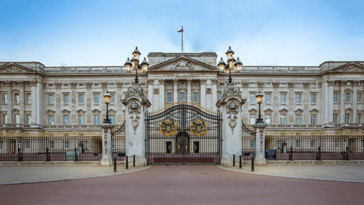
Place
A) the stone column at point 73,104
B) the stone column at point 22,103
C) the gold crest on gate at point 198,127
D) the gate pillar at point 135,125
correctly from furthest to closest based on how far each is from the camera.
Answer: the stone column at point 73,104 < the stone column at point 22,103 < the gold crest on gate at point 198,127 < the gate pillar at point 135,125

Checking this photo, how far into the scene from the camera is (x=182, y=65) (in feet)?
162

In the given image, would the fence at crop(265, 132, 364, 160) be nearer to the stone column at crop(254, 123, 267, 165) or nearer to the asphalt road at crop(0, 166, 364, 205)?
the stone column at crop(254, 123, 267, 165)

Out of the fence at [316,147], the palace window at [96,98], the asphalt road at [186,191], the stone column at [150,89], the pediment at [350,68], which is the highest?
the pediment at [350,68]

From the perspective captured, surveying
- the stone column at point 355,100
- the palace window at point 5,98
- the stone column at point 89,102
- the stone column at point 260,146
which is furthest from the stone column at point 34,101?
the stone column at point 355,100

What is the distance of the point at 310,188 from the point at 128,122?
12.6 meters

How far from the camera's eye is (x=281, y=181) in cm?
1249

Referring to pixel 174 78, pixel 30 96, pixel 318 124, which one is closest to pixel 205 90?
pixel 174 78

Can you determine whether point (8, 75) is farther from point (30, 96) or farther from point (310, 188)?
point (310, 188)

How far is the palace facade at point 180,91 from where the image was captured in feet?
162

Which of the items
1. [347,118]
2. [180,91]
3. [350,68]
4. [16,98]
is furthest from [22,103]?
[350,68]

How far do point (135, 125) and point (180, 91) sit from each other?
31.6 meters

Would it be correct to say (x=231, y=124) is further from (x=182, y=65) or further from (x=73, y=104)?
(x=73, y=104)

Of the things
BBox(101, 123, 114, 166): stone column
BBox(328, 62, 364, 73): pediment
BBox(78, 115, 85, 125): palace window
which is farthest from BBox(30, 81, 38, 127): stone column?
BBox(328, 62, 364, 73): pediment

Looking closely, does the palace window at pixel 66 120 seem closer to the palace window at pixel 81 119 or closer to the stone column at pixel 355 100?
the palace window at pixel 81 119
